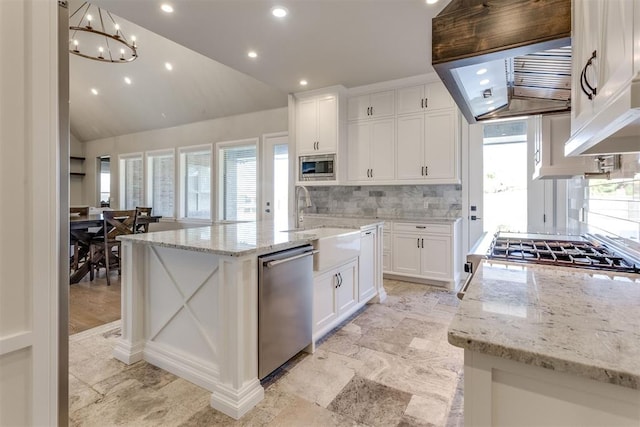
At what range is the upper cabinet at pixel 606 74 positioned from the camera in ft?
2.06

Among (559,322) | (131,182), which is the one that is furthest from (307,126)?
(131,182)

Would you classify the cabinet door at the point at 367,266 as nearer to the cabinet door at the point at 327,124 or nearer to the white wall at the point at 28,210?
the cabinet door at the point at 327,124

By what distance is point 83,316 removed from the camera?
3289mm

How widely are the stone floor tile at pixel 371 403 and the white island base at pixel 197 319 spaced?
0.50 meters

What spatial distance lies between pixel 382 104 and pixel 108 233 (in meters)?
4.31

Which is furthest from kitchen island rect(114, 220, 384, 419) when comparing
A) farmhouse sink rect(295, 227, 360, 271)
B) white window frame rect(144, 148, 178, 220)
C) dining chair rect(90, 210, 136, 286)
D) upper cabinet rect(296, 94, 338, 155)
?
white window frame rect(144, 148, 178, 220)

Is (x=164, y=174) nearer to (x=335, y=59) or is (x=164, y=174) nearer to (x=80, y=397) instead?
(x=335, y=59)

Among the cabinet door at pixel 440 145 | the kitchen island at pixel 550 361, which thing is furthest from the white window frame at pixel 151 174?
the kitchen island at pixel 550 361

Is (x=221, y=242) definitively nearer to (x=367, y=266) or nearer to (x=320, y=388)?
(x=320, y=388)

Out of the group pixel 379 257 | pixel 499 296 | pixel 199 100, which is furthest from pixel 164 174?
pixel 499 296

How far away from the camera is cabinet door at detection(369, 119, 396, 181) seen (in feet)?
15.2

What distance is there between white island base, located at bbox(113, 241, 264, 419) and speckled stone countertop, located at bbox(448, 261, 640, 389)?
4.15 feet

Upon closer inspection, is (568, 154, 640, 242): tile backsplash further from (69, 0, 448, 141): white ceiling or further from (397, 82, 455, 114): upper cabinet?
(397, 82, 455, 114): upper cabinet

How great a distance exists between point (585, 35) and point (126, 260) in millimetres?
2721
